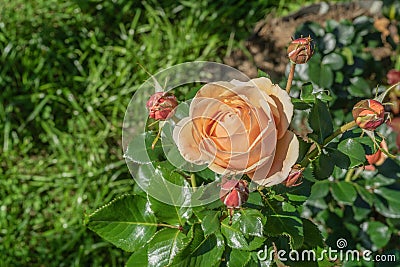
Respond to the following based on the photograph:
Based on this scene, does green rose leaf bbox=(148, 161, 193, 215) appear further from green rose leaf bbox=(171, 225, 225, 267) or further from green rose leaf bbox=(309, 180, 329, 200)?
green rose leaf bbox=(309, 180, 329, 200)

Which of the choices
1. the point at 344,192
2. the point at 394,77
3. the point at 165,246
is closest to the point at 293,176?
the point at 165,246

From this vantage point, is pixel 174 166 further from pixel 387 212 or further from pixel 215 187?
pixel 387 212

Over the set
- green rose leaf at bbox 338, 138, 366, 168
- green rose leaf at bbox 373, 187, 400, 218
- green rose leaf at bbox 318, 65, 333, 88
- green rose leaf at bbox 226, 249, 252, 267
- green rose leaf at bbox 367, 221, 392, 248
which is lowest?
green rose leaf at bbox 367, 221, 392, 248

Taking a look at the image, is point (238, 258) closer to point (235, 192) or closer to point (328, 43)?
point (235, 192)

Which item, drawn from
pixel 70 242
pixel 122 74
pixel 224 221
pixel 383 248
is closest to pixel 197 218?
pixel 224 221

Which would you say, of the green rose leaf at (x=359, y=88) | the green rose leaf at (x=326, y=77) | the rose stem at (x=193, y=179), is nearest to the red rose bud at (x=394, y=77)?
the green rose leaf at (x=359, y=88)

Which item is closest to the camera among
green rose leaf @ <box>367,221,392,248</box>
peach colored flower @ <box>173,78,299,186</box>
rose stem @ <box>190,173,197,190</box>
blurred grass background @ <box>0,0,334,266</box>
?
peach colored flower @ <box>173,78,299,186</box>

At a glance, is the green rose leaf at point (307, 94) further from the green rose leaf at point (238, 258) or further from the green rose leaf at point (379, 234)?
the green rose leaf at point (379, 234)

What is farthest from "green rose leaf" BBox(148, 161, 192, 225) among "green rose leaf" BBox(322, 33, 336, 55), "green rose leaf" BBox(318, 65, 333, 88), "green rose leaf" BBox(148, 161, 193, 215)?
"green rose leaf" BBox(322, 33, 336, 55)
